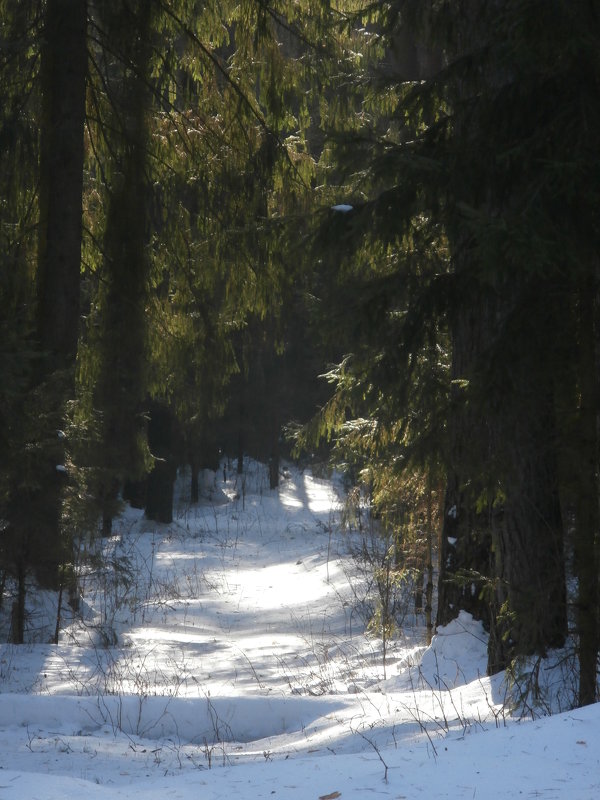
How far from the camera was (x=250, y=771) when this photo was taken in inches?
151

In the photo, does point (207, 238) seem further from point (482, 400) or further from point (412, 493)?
point (482, 400)

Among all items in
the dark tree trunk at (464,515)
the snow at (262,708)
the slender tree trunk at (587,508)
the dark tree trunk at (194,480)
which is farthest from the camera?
the dark tree trunk at (194,480)

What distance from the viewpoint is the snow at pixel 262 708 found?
3.51m

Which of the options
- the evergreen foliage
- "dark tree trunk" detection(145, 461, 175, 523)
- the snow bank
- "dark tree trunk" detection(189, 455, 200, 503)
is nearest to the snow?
the snow bank

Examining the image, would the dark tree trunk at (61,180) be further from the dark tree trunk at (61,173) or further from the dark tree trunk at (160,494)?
the dark tree trunk at (160,494)

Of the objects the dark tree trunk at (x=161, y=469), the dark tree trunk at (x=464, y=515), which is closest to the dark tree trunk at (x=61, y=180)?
the dark tree trunk at (x=464, y=515)

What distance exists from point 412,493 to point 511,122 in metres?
4.59

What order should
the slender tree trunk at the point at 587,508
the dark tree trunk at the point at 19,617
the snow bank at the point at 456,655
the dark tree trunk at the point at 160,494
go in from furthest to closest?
the dark tree trunk at the point at 160,494 → the dark tree trunk at the point at 19,617 → the snow bank at the point at 456,655 → the slender tree trunk at the point at 587,508

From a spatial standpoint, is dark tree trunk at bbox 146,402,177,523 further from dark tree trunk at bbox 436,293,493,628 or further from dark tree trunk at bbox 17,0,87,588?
dark tree trunk at bbox 436,293,493,628

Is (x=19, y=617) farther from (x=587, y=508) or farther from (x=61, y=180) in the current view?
(x=587, y=508)

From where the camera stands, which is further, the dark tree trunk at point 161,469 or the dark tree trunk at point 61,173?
Result: the dark tree trunk at point 161,469

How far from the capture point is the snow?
351cm

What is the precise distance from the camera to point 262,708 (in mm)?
6254

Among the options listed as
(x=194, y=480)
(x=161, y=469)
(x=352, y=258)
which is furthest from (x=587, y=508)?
(x=194, y=480)
